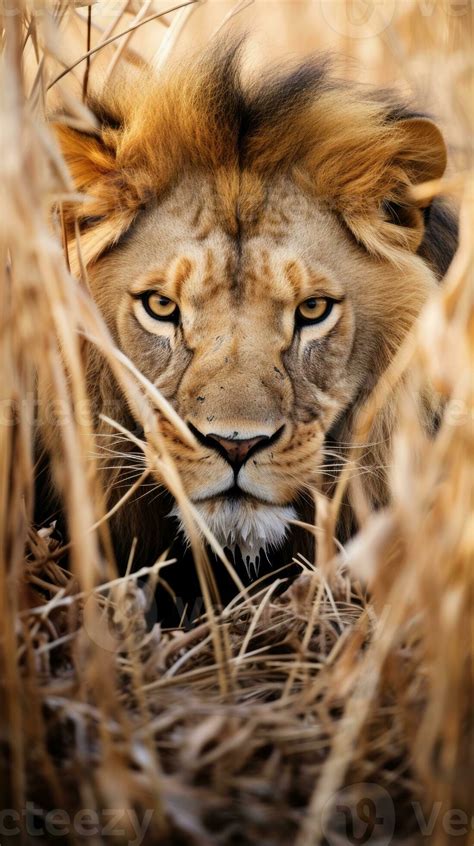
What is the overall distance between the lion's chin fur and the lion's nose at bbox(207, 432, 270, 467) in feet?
0.43

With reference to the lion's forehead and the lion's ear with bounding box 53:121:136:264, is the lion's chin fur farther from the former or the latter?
the lion's ear with bounding box 53:121:136:264

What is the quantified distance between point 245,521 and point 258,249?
33.7 inches

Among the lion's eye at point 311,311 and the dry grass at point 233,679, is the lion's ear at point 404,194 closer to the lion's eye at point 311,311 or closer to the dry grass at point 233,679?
the lion's eye at point 311,311

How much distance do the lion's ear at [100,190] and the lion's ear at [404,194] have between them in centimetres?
75

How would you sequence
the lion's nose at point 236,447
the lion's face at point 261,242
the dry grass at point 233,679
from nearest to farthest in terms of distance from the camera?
1. the dry grass at point 233,679
2. the lion's nose at point 236,447
3. the lion's face at point 261,242

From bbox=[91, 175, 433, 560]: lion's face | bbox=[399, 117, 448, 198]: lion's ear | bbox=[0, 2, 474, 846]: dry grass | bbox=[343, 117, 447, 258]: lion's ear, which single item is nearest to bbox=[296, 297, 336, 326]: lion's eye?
bbox=[91, 175, 433, 560]: lion's face

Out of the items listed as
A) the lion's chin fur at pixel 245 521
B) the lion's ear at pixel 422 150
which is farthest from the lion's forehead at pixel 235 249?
the lion's chin fur at pixel 245 521

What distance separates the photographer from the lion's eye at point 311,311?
2635 mm

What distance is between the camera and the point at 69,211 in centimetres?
271

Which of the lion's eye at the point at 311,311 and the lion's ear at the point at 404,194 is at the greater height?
the lion's ear at the point at 404,194

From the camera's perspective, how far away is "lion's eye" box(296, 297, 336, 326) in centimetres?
263

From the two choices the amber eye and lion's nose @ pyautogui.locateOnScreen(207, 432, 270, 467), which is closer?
lion's nose @ pyautogui.locateOnScreen(207, 432, 270, 467)

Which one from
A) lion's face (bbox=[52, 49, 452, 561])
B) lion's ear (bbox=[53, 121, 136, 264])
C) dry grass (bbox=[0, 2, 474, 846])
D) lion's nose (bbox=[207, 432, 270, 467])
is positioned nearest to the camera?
dry grass (bbox=[0, 2, 474, 846])

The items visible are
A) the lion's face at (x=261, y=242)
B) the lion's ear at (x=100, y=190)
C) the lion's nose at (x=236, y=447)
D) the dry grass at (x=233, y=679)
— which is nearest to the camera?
the dry grass at (x=233, y=679)
